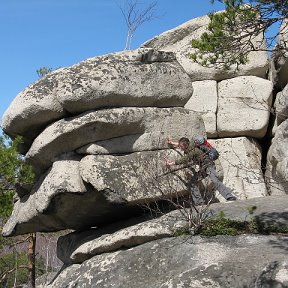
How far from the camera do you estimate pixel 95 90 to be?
9.05 m

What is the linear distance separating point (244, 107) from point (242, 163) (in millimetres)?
1510

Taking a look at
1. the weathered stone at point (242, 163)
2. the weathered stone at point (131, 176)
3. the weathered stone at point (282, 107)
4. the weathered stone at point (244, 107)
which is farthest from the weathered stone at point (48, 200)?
the weathered stone at point (282, 107)

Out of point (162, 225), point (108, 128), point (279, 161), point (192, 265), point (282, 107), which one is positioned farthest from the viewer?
point (282, 107)

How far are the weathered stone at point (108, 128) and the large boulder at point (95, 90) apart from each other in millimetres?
226

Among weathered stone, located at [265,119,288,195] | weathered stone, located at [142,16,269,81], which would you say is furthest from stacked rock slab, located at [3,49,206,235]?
weathered stone, located at [142,16,269,81]

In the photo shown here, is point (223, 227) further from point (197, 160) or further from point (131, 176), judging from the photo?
point (131, 176)

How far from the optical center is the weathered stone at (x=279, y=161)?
11047 millimetres

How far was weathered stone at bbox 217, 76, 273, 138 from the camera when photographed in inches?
463

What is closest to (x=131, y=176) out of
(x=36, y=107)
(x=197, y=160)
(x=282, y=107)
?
(x=197, y=160)

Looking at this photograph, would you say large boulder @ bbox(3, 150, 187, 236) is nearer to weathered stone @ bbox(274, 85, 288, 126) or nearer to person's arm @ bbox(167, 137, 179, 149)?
person's arm @ bbox(167, 137, 179, 149)

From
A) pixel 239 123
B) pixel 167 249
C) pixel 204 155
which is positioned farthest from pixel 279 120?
pixel 167 249

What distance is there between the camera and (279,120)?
38.8 ft

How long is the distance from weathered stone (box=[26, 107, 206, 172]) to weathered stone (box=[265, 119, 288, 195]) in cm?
241

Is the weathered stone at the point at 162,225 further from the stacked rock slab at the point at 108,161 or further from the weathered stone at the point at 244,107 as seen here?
the weathered stone at the point at 244,107
